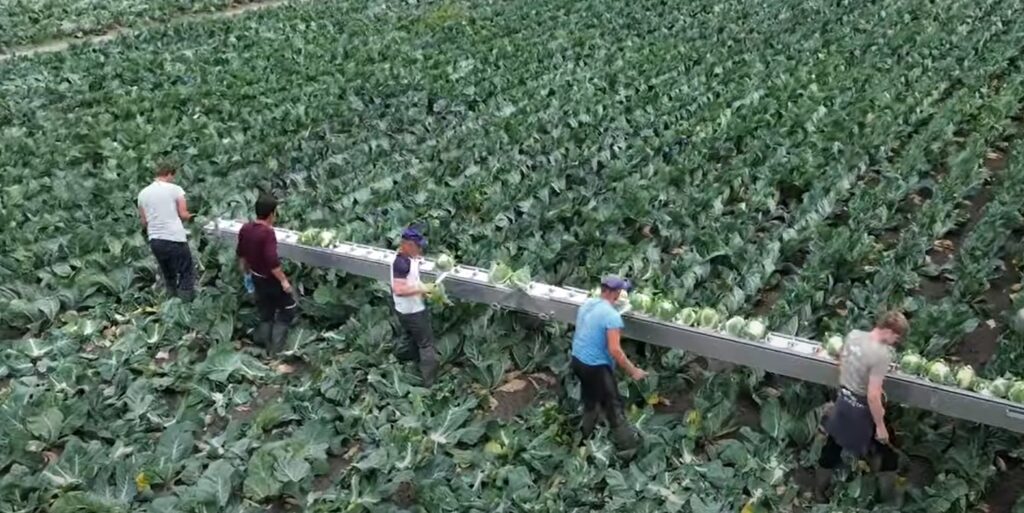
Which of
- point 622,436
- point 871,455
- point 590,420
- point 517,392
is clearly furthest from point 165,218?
point 871,455

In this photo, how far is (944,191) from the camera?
10.1 meters

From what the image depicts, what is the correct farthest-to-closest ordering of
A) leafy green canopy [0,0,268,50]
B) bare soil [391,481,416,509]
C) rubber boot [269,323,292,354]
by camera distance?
leafy green canopy [0,0,268,50] < rubber boot [269,323,292,354] < bare soil [391,481,416,509]

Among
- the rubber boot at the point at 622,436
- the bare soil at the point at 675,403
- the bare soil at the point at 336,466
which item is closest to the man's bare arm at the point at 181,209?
the bare soil at the point at 336,466

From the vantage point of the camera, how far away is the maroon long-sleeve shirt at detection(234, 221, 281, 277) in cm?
731

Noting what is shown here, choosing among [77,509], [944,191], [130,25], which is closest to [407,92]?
[944,191]

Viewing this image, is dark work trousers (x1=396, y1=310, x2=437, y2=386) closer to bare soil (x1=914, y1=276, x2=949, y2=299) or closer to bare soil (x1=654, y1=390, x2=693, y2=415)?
bare soil (x1=654, y1=390, x2=693, y2=415)

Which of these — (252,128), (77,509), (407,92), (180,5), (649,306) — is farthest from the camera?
(180,5)

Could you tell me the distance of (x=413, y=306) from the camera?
22.9 ft

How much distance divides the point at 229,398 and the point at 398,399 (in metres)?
1.32

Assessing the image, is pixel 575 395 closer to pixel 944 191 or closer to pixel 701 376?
pixel 701 376

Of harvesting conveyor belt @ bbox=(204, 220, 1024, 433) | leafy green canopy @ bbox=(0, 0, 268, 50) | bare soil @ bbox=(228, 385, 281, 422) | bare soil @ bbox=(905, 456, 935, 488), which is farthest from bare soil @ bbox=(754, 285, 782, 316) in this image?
leafy green canopy @ bbox=(0, 0, 268, 50)

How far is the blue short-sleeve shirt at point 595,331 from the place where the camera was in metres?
5.92

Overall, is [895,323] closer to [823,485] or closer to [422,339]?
[823,485]

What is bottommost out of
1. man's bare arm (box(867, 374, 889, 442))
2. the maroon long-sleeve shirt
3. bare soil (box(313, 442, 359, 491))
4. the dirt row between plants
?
the dirt row between plants
